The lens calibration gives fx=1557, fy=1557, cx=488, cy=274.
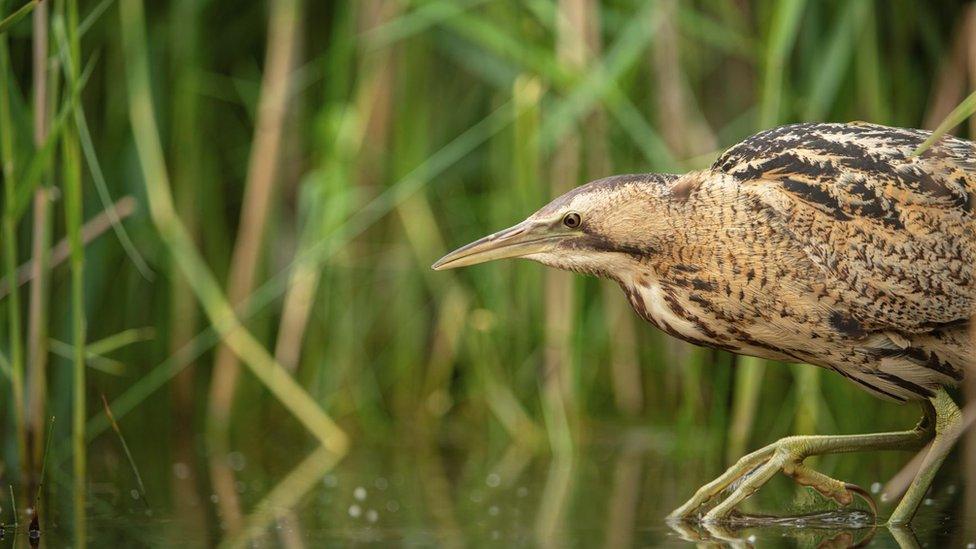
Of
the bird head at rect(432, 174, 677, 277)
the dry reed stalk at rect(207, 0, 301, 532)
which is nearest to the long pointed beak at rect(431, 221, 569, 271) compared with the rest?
the bird head at rect(432, 174, 677, 277)

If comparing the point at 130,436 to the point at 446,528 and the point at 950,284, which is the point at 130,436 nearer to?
the point at 446,528

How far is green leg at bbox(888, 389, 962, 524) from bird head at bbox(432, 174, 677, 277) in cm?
72

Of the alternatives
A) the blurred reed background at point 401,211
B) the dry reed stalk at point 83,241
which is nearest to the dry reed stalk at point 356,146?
the blurred reed background at point 401,211

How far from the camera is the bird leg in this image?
3314 mm

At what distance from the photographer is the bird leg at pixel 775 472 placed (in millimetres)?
3314

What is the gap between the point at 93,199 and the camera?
4988 mm

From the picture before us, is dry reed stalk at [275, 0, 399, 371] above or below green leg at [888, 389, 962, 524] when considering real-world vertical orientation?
above

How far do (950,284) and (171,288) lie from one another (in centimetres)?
282

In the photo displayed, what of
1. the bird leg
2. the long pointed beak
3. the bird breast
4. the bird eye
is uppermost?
the bird eye

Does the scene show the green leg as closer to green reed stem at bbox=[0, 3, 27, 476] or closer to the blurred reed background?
the blurred reed background

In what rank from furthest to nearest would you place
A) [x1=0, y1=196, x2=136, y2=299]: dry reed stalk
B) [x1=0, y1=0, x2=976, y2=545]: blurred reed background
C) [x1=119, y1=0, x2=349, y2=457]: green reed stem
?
[x1=119, y1=0, x2=349, y2=457]: green reed stem, [x1=0, y1=0, x2=976, y2=545]: blurred reed background, [x1=0, y1=196, x2=136, y2=299]: dry reed stalk

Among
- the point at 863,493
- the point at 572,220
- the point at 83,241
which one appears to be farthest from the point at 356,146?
the point at 863,493

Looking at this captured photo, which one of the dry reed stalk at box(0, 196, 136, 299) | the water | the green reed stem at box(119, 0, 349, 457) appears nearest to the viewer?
the water

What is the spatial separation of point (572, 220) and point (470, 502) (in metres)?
0.80
